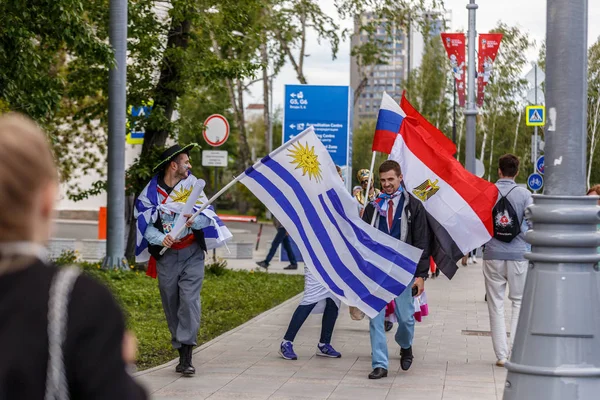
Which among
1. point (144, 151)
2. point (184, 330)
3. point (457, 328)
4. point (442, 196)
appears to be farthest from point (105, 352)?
point (144, 151)

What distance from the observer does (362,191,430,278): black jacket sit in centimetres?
875

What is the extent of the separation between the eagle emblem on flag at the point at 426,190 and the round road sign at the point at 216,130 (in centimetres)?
1062

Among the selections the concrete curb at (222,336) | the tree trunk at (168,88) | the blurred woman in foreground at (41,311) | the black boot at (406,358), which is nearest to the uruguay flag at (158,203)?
the concrete curb at (222,336)

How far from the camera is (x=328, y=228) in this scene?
8539 mm

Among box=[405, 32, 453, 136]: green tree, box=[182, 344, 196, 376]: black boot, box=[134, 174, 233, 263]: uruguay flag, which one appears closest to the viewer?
box=[182, 344, 196, 376]: black boot

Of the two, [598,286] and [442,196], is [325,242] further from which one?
[598,286]

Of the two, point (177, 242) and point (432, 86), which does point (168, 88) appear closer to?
point (177, 242)

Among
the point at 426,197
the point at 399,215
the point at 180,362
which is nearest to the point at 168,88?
the point at 426,197

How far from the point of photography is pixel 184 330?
8.43m

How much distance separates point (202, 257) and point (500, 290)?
9.07 feet

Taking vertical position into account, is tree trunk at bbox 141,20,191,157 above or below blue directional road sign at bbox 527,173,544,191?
above

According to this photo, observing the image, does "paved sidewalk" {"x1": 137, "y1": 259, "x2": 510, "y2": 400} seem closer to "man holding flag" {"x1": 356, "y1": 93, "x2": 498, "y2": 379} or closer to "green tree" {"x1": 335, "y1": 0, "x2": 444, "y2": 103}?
"man holding flag" {"x1": 356, "y1": 93, "x2": 498, "y2": 379}

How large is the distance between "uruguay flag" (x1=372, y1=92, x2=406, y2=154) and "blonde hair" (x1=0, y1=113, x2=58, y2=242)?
7880 mm

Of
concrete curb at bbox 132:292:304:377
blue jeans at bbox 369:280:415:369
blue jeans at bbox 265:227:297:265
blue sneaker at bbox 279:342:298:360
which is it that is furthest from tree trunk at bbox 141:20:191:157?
blue jeans at bbox 369:280:415:369
